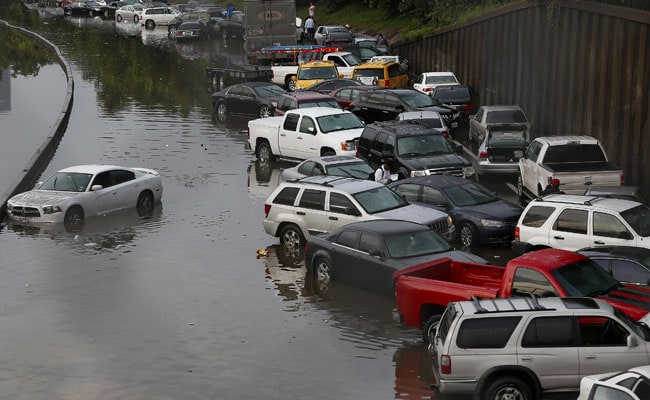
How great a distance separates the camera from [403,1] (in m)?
69.4

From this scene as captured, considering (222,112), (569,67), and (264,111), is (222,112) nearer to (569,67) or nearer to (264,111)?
(264,111)

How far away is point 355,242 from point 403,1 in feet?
165

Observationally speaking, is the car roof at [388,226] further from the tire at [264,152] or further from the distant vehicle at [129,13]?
the distant vehicle at [129,13]

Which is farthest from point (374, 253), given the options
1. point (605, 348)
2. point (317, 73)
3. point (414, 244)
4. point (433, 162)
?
point (317, 73)

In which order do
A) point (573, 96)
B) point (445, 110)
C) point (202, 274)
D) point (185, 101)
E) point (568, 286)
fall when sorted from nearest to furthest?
point (568, 286)
point (202, 274)
point (573, 96)
point (445, 110)
point (185, 101)

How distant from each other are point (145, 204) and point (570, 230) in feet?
39.9

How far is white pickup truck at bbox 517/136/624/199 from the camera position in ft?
86.8

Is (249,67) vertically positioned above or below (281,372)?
above

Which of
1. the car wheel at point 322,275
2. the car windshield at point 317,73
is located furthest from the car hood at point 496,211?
the car windshield at point 317,73

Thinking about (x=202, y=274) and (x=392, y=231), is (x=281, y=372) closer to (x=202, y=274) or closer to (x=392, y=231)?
(x=392, y=231)

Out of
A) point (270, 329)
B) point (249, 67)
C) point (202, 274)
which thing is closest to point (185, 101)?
point (249, 67)

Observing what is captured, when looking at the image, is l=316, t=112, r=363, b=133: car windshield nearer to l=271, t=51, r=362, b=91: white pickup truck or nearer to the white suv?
the white suv

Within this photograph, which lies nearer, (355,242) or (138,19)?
(355,242)

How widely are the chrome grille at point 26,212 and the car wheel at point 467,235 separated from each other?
33.2 ft
